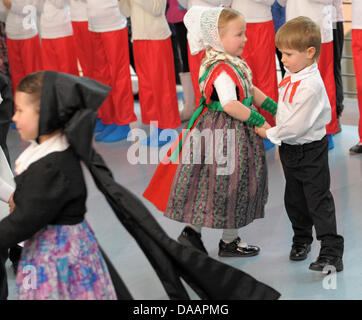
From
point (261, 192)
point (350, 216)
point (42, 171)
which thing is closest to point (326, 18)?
point (350, 216)

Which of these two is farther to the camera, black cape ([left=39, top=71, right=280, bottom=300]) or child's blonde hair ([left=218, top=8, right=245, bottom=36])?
child's blonde hair ([left=218, top=8, right=245, bottom=36])

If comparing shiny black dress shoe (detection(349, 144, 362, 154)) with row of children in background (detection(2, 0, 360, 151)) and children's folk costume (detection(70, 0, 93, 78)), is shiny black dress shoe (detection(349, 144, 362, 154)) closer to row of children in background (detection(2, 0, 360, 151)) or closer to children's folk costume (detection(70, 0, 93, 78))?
row of children in background (detection(2, 0, 360, 151))

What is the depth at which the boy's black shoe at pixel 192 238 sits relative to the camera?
314 cm

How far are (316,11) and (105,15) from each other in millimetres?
1490

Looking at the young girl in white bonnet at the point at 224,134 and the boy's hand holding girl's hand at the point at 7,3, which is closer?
the young girl in white bonnet at the point at 224,134

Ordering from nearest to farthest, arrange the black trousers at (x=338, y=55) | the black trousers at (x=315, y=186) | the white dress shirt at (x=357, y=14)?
the black trousers at (x=315, y=186), the white dress shirt at (x=357, y=14), the black trousers at (x=338, y=55)

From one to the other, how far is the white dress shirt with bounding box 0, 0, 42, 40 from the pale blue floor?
1555 mm

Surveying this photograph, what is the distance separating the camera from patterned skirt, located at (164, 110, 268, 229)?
2.94 metres

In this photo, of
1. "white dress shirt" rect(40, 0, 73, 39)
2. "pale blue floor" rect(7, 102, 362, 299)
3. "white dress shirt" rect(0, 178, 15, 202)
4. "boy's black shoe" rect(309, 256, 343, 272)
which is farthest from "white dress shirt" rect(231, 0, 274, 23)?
"white dress shirt" rect(0, 178, 15, 202)

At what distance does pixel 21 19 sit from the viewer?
5.32 meters

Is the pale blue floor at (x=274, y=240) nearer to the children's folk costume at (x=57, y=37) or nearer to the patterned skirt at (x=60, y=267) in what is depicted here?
the patterned skirt at (x=60, y=267)

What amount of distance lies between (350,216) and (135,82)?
3.52 m

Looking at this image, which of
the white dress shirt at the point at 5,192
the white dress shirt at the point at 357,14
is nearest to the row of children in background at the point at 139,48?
the white dress shirt at the point at 357,14

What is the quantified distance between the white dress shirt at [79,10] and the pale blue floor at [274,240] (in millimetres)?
1248
